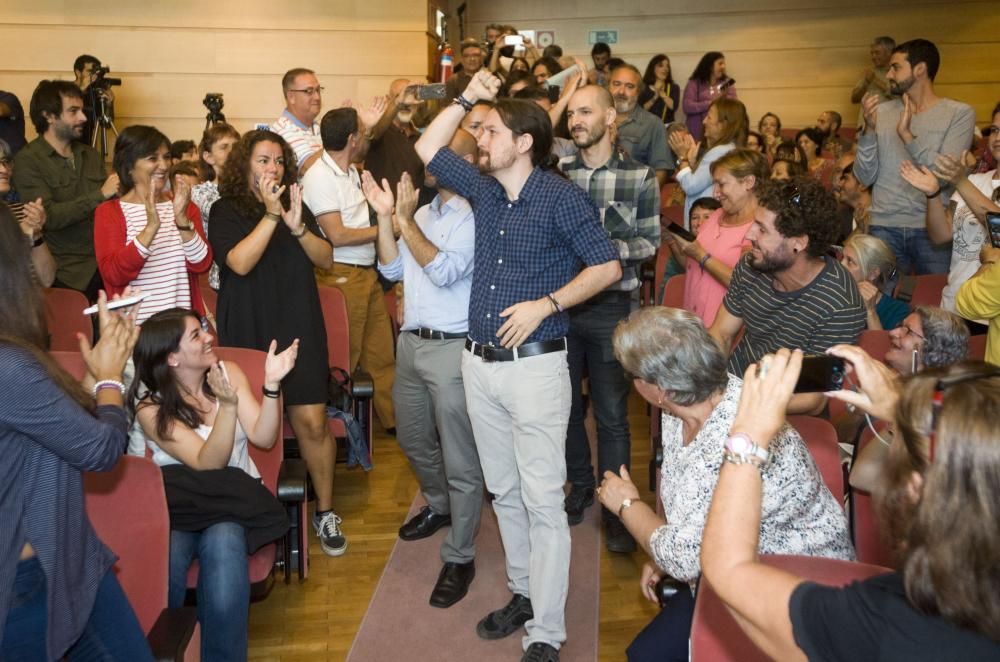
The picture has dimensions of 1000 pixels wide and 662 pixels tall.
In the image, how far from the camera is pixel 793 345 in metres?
2.48

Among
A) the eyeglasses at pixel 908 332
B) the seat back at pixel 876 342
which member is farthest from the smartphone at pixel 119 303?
the seat back at pixel 876 342

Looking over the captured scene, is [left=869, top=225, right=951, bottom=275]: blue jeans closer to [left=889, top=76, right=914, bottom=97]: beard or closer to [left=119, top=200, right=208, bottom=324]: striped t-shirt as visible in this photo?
[left=889, top=76, right=914, bottom=97]: beard

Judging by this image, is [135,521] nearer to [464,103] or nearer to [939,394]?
[464,103]

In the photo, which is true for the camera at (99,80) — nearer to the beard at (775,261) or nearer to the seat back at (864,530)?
the beard at (775,261)

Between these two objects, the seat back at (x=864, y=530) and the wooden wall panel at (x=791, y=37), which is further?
the wooden wall panel at (x=791, y=37)

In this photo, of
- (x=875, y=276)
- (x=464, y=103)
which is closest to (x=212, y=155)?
(x=464, y=103)

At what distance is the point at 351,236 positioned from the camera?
12.0 feet

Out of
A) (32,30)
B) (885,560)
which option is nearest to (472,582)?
(885,560)

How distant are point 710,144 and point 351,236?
7.08ft

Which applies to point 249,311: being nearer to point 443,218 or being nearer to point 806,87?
point 443,218

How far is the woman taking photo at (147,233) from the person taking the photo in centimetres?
311

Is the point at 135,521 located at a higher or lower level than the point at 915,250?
lower

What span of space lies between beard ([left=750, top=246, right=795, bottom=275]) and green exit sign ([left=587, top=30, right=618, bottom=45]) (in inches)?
295

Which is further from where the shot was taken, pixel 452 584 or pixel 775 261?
pixel 452 584
